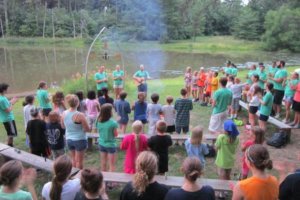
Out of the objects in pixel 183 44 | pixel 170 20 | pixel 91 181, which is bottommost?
pixel 183 44

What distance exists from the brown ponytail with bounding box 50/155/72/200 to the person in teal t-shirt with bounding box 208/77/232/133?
5.02m

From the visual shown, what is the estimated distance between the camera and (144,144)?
16.8ft

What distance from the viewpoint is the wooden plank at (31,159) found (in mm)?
5668

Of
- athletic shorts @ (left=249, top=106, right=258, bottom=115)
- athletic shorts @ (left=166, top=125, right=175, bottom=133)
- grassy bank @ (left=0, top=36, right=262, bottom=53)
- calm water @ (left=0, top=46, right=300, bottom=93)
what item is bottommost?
calm water @ (left=0, top=46, right=300, bottom=93)

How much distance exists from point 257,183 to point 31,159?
4.13 m

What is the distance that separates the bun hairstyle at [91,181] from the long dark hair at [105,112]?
2.38 m

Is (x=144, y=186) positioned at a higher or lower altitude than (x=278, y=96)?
higher

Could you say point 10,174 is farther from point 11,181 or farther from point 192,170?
point 192,170

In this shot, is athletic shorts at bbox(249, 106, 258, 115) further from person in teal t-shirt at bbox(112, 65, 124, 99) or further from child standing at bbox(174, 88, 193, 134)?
person in teal t-shirt at bbox(112, 65, 124, 99)

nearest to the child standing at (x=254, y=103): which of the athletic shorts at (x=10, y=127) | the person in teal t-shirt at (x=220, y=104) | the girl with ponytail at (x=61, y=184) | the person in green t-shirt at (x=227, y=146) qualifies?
the person in teal t-shirt at (x=220, y=104)

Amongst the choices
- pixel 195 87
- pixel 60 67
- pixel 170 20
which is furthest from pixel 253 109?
pixel 170 20

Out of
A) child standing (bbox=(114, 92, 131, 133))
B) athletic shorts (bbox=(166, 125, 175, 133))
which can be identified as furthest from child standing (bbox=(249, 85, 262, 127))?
child standing (bbox=(114, 92, 131, 133))

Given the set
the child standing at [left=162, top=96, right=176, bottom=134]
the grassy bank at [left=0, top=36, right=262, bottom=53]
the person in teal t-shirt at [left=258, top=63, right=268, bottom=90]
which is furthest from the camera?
the grassy bank at [left=0, top=36, right=262, bottom=53]

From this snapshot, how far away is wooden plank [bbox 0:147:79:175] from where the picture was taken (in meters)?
5.67
